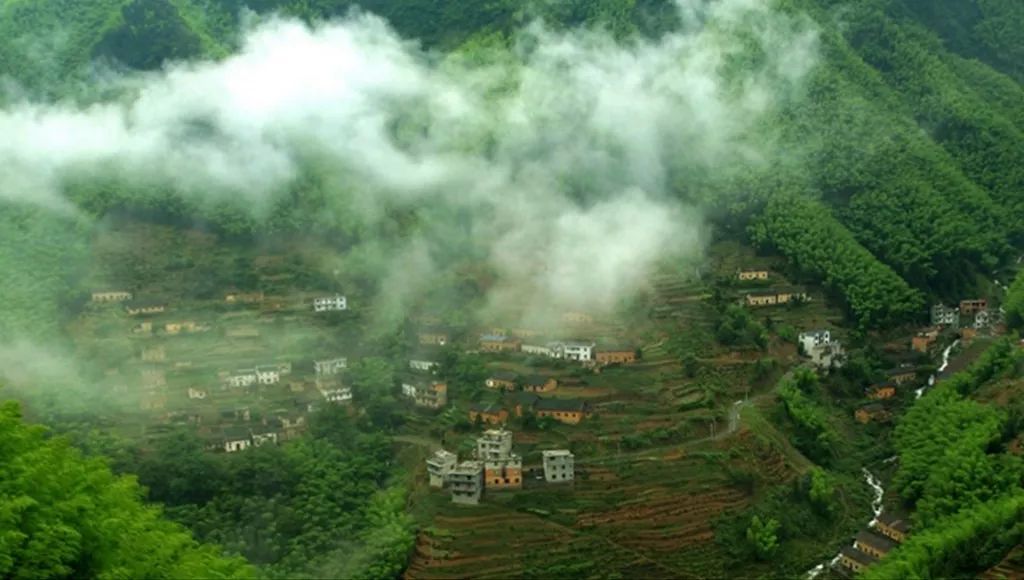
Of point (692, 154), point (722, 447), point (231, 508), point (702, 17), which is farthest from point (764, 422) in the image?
point (702, 17)

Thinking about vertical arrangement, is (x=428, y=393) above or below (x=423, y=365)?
below

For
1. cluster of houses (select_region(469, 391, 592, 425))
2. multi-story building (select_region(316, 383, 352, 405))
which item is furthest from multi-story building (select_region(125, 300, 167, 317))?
cluster of houses (select_region(469, 391, 592, 425))

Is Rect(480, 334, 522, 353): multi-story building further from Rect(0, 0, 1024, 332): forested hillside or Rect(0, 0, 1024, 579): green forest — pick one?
Rect(0, 0, 1024, 332): forested hillside

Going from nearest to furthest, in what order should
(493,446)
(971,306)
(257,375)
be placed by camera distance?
(493,446) → (257,375) → (971,306)

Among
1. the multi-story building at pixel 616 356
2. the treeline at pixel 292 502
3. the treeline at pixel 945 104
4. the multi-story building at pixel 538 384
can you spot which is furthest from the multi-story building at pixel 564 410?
the treeline at pixel 945 104

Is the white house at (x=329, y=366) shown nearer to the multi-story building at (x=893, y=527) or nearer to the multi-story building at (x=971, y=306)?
the multi-story building at (x=893, y=527)

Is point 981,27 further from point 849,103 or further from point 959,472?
point 959,472

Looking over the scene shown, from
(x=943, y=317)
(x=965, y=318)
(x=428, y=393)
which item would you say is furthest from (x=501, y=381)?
(x=965, y=318)
